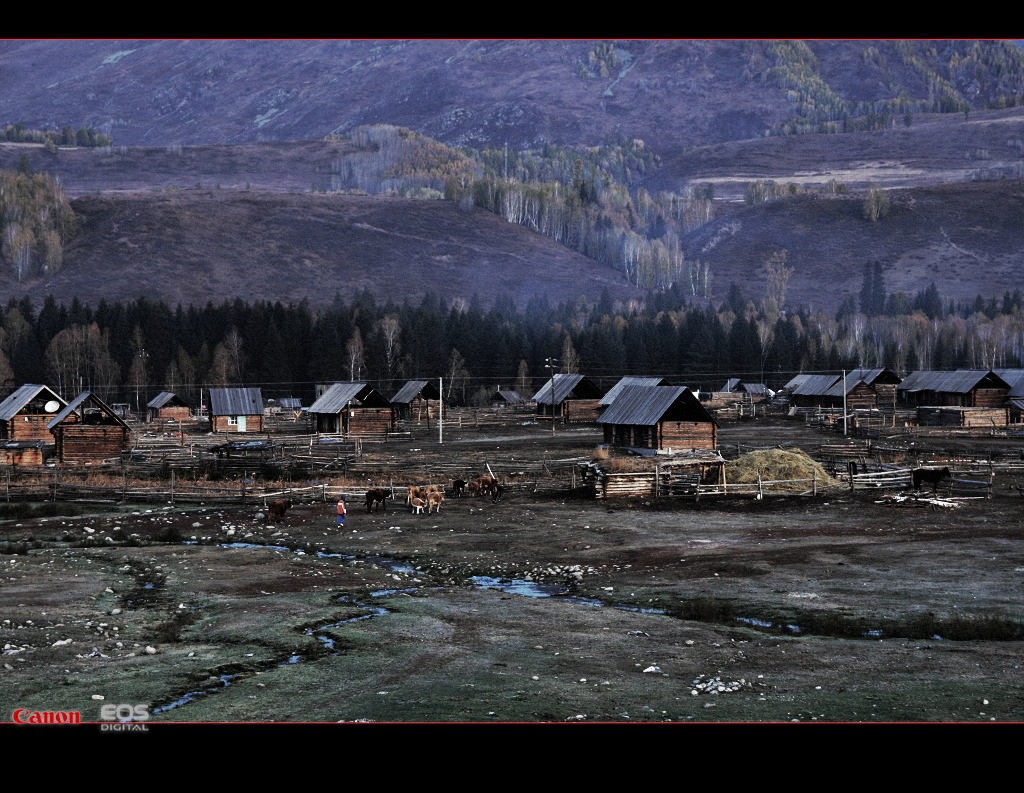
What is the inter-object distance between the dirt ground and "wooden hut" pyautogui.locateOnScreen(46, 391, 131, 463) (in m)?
27.0

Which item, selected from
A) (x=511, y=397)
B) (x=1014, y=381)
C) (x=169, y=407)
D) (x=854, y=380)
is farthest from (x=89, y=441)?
(x=511, y=397)

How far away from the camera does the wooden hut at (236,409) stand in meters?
97.0

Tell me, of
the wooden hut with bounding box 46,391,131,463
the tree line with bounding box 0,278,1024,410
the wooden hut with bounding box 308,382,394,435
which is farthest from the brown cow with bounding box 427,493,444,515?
the tree line with bounding box 0,278,1024,410

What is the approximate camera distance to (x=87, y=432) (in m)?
68.7

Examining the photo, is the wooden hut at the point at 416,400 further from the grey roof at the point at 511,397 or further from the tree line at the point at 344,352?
the tree line at the point at 344,352

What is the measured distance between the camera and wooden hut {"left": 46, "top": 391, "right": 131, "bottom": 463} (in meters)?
67.9

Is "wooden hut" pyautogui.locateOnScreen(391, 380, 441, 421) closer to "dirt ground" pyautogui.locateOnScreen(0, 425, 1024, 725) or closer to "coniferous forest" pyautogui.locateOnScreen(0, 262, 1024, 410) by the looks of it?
"coniferous forest" pyautogui.locateOnScreen(0, 262, 1024, 410)

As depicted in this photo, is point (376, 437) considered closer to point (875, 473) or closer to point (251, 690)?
point (875, 473)

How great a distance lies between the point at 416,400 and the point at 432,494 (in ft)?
242

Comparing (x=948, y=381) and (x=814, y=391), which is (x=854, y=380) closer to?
(x=814, y=391)

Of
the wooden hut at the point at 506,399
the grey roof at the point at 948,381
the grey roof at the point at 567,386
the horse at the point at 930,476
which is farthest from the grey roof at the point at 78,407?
the grey roof at the point at 948,381

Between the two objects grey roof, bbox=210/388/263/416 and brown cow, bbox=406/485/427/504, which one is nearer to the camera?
brown cow, bbox=406/485/427/504

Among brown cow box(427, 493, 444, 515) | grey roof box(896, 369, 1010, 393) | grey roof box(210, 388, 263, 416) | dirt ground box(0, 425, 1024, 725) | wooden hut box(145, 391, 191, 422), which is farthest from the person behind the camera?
wooden hut box(145, 391, 191, 422)

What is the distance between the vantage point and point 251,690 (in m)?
17.9
